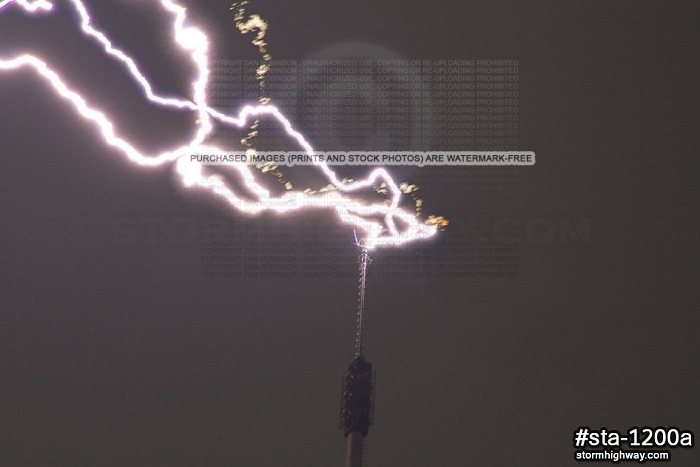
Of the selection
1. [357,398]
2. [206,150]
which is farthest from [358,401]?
[206,150]

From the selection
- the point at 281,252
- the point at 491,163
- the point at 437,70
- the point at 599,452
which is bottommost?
the point at 599,452

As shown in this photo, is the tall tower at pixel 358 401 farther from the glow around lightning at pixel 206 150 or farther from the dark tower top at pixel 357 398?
the glow around lightning at pixel 206 150

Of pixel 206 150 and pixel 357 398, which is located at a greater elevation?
pixel 206 150

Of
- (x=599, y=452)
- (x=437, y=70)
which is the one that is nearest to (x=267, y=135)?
(x=437, y=70)

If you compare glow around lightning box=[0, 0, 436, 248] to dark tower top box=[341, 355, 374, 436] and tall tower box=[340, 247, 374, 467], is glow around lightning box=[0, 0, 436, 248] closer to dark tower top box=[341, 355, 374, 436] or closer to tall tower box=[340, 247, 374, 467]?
tall tower box=[340, 247, 374, 467]

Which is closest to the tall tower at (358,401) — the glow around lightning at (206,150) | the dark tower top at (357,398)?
the dark tower top at (357,398)

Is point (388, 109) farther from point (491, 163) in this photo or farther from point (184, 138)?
point (184, 138)

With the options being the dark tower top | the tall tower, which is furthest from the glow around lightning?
the dark tower top

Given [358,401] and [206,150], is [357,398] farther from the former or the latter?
[206,150]
